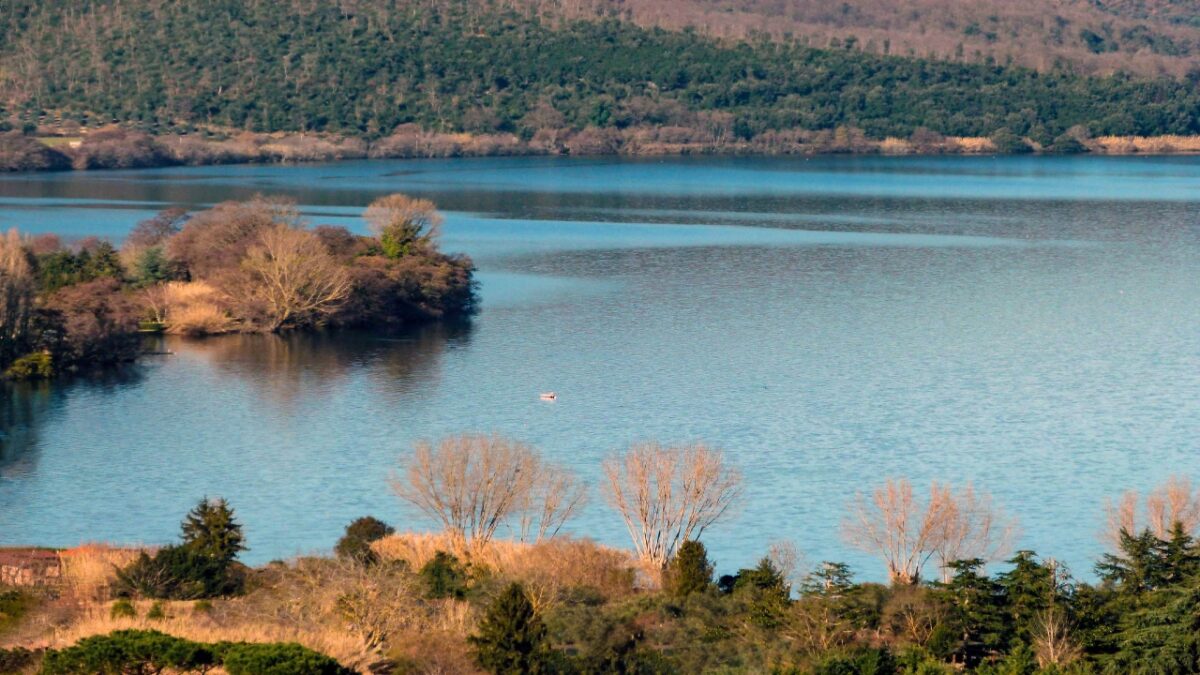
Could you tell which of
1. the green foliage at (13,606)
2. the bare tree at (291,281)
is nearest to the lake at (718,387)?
the bare tree at (291,281)

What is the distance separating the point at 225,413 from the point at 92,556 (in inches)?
727

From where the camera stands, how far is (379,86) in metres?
180

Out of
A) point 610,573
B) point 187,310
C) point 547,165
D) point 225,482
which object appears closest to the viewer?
point 610,573

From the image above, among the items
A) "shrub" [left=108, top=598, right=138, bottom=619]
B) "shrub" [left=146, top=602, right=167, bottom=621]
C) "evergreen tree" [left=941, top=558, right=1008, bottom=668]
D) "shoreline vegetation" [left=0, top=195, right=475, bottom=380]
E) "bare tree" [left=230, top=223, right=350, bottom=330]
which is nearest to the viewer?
"shrub" [left=108, top=598, right=138, bottom=619]

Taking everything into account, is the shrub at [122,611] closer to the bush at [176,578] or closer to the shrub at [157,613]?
the shrub at [157,613]

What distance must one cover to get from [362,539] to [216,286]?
32304 millimetres

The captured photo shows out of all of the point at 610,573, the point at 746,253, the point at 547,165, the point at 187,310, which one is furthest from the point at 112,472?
the point at 547,165

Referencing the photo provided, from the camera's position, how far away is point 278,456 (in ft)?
146

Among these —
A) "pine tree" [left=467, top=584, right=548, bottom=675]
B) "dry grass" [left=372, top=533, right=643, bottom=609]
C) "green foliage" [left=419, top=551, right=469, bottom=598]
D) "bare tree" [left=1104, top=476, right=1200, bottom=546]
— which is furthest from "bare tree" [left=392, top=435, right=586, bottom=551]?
"bare tree" [left=1104, top=476, right=1200, bottom=546]

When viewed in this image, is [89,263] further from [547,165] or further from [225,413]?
[547,165]

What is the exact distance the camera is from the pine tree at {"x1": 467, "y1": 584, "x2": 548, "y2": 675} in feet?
80.0

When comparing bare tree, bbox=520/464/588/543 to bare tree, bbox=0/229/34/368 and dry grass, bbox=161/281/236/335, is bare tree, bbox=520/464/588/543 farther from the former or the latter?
dry grass, bbox=161/281/236/335

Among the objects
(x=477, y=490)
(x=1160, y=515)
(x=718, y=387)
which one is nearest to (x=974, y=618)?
(x=1160, y=515)

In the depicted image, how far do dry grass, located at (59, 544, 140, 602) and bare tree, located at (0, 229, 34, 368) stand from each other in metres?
22.1
